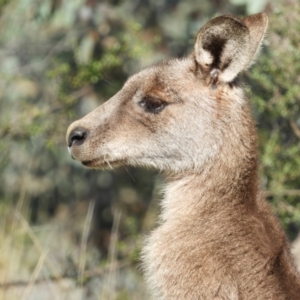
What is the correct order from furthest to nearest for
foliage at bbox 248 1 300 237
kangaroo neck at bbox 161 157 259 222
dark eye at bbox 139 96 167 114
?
foliage at bbox 248 1 300 237 < dark eye at bbox 139 96 167 114 < kangaroo neck at bbox 161 157 259 222

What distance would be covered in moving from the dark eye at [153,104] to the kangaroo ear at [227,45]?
28cm

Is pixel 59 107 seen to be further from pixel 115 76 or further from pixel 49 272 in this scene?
pixel 49 272

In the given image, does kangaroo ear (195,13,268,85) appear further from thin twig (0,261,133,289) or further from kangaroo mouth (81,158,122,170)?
thin twig (0,261,133,289)

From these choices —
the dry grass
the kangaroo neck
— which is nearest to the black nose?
the kangaroo neck

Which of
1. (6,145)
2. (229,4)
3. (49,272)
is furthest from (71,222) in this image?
(229,4)

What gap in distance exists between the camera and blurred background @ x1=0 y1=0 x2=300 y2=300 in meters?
6.39

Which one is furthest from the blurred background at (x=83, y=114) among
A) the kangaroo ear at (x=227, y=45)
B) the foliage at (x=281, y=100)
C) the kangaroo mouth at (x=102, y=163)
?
the kangaroo ear at (x=227, y=45)

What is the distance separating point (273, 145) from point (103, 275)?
176cm

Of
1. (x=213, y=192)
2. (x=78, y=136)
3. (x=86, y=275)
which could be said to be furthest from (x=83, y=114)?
(x=213, y=192)

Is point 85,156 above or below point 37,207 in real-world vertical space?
above

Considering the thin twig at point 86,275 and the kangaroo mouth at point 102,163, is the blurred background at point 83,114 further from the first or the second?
the kangaroo mouth at point 102,163

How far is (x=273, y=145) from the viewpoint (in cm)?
652

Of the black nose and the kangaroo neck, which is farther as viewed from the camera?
the black nose

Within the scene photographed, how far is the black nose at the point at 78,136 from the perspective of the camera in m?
4.78
